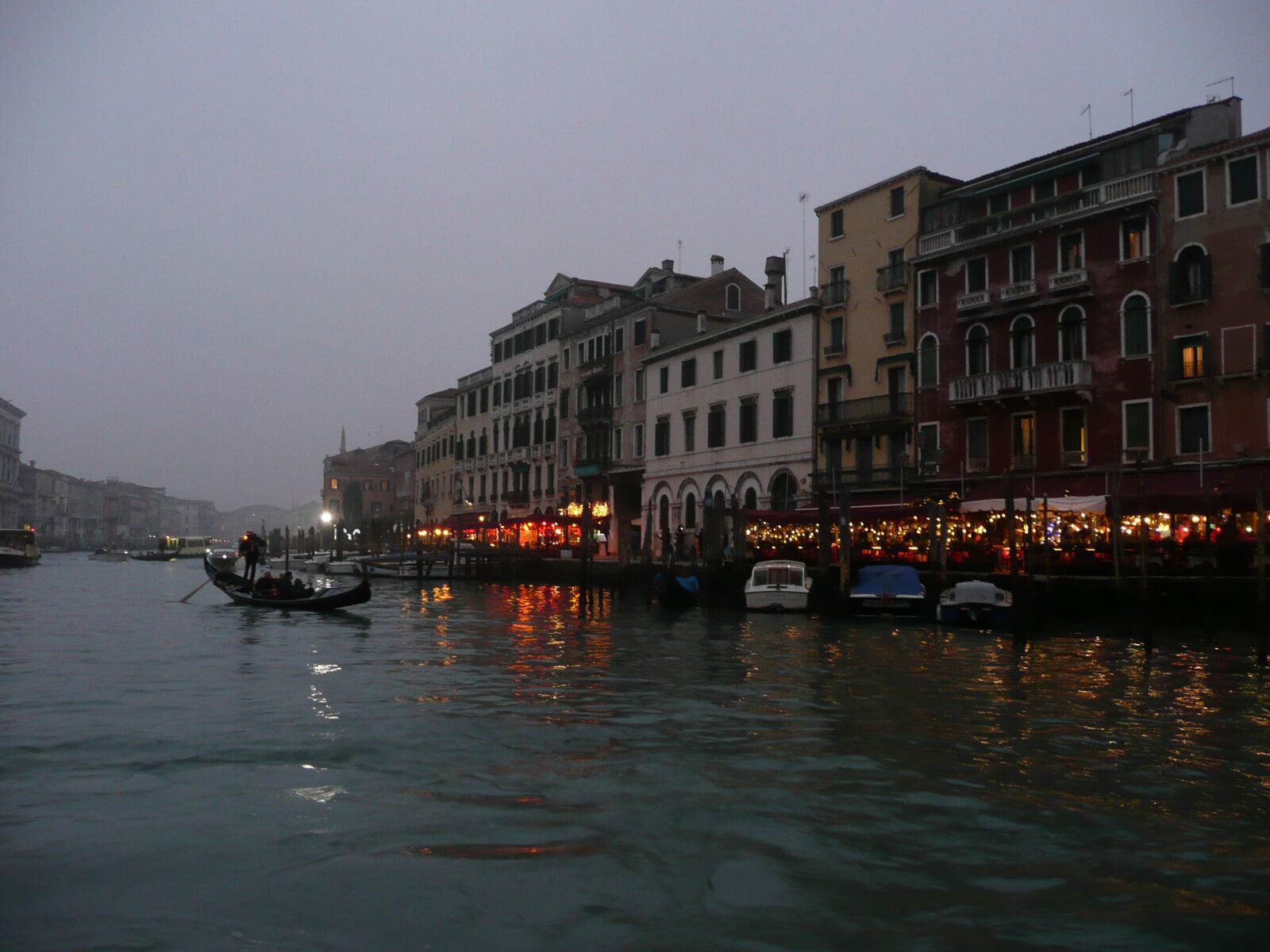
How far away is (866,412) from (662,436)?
1323cm

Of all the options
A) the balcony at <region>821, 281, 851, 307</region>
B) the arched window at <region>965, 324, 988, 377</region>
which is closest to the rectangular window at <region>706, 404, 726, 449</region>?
the balcony at <region>821, 281, 851, 307</region>

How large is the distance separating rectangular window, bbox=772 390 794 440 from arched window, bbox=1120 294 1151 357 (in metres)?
12.7

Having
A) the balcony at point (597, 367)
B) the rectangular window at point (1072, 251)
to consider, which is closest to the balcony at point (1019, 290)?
the rectangular window at point (1072, 251)

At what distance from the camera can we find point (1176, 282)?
28.0m

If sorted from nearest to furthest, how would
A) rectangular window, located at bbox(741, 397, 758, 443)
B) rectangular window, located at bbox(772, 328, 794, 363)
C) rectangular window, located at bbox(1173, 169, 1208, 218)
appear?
1. rectangular window, located at bbox(1173, 169, 1208, 218)
2. rectangular window, located at bbox(772, 328, 794, 363)
3. rectangular window, located at bbox(741, 397, 758, 443)

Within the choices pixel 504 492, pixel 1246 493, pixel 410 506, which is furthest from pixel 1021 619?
pixel 410 506

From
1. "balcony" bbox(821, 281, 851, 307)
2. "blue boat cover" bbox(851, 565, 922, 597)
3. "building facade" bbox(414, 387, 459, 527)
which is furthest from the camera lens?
"building facade" bbox(414, 387, 459, 527)

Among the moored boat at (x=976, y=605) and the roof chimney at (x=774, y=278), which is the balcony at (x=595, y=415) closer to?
the roof chimney at (x=774, y=278)

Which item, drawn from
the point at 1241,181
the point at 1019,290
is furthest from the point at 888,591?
the point at 1241,181

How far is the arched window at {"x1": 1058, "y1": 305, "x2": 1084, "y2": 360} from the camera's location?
98.9 ft

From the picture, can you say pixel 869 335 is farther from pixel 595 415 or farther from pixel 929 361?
pixel 595 415

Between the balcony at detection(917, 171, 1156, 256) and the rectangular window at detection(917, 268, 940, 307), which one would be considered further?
the rectangular window at detection(917, 268, 940, 307)

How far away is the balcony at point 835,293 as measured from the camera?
124ft

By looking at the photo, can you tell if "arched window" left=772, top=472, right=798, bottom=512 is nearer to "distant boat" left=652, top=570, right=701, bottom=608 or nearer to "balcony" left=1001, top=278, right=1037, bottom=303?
"distant boat" left=652, top=570, right=701, bottom=608
